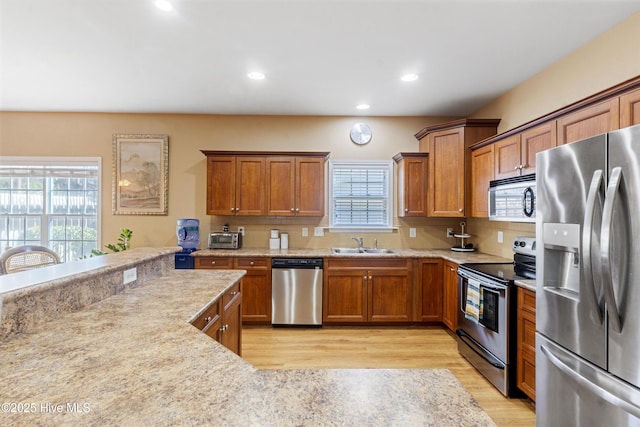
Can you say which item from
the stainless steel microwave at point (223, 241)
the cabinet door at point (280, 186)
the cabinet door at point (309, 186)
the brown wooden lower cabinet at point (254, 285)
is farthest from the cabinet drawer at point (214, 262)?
the cabinet door at point (309, 186)

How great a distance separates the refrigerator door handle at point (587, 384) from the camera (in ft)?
4.18

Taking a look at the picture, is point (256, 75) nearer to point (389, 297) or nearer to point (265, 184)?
point (265, 184)

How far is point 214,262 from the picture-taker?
3.62 m

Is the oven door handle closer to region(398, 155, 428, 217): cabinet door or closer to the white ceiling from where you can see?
region(398, 155, 428, 217): cabinet door

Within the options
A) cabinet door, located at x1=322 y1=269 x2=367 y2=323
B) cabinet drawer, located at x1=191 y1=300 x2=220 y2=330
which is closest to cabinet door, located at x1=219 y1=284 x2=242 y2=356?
cabinet drawer, located at x1=191 y1=300 x2=220 y2=330

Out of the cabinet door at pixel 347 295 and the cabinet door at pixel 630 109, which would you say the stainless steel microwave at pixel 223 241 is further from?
the cabinet door at pixel 630 109

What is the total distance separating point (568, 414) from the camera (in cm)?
159

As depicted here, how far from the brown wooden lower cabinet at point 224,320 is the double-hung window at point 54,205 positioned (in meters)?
3.22

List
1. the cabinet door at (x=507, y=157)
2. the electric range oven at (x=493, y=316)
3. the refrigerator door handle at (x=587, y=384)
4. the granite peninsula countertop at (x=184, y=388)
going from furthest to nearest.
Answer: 1. the cabinet door at (x=507, y=157)
2. the electric range oven at (x=493, y=316)
3. the refrigerator door handle at (x=587, y=384)
4. the granite peninsula countertop at (x=184, y=388)

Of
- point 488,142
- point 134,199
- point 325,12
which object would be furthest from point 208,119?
point 488,142

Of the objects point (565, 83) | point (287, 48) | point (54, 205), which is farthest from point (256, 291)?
point (565, 83)

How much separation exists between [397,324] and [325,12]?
332 cm

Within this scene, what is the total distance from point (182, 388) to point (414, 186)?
143 inches

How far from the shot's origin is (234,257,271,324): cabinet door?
11.8 ft
